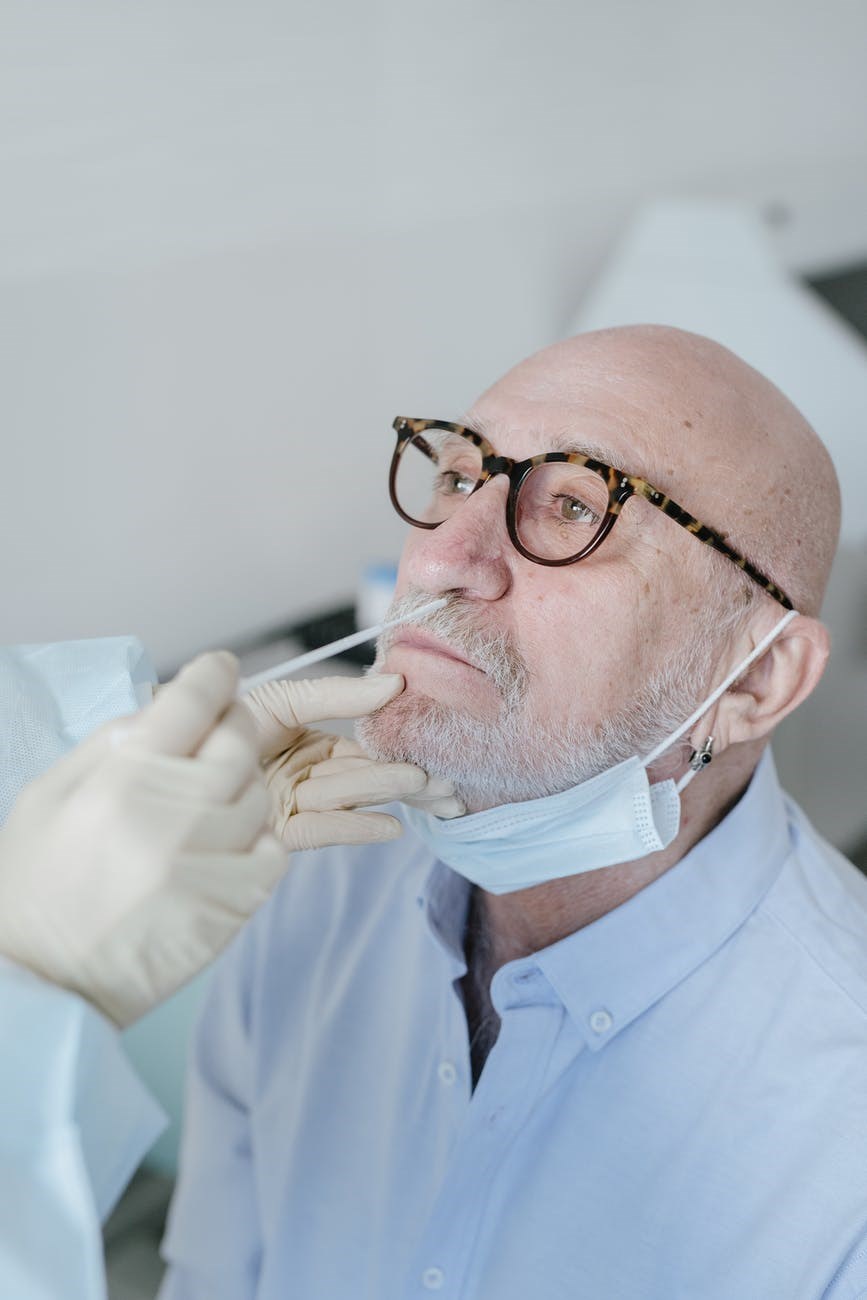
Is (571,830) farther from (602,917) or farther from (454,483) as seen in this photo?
(454,483)

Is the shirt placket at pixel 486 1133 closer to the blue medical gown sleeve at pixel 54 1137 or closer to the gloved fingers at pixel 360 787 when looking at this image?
the gloved fingers at pixel 360 787

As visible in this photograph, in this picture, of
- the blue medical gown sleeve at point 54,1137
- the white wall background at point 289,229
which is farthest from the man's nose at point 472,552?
the white wall background at point 289,229

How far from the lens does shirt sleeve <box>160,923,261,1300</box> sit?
1314 millimetres

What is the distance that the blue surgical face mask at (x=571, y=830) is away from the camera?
1.06m

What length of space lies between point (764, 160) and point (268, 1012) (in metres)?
2.24

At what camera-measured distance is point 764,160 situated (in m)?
2.72

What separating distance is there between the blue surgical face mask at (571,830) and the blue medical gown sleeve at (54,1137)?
0.43 m

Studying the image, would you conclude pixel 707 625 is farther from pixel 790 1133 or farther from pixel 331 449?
pixel 331 449

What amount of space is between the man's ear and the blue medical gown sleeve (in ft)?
2.21

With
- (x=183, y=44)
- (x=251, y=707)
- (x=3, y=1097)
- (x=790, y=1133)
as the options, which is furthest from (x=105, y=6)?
(x=790, y=1133)

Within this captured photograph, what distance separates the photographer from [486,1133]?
42.8 inches

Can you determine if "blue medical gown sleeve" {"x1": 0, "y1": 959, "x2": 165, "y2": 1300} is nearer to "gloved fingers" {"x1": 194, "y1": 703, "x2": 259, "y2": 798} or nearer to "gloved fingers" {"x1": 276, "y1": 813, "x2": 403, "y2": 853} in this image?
"gloved fingers" {"x1": 194, "y1": 703, "x2": 259, "y2": 798}

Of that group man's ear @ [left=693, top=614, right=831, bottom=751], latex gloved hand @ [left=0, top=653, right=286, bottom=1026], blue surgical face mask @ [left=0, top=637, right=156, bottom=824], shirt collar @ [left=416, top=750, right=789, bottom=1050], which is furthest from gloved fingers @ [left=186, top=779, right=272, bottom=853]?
man's ear @ [left=693, top=614, right=831, bottom=751]

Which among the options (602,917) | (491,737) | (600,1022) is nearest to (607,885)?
(602,917)
